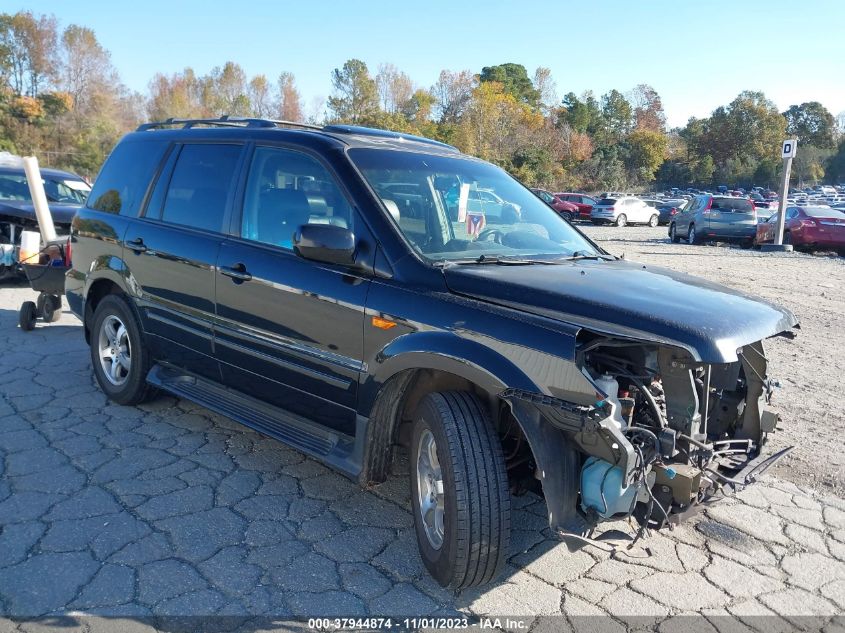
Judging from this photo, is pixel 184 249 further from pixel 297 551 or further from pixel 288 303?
pixel 297 551

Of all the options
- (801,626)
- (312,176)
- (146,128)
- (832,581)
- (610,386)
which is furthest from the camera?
(146,128)

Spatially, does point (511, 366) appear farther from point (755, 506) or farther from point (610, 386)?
point (755, 506)

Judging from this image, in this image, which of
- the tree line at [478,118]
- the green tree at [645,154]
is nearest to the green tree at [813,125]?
the tree line at [478,118]

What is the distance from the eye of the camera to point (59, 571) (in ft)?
10.1

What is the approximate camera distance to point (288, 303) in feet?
12.1

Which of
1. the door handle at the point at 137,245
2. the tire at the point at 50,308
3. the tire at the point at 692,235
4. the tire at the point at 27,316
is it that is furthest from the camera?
the tire at the point at 692,235

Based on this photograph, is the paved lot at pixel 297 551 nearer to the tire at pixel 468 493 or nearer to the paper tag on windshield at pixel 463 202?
the tire at pixel 468 493

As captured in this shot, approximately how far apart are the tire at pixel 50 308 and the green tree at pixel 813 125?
10774 centimetres

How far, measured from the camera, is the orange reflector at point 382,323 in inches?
127

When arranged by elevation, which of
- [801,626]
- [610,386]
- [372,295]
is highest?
[372,295]

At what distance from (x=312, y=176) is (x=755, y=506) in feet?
10.4

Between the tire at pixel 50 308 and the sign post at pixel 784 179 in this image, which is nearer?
the tire at pixel 50 308

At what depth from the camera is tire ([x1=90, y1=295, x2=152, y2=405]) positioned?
495 cm

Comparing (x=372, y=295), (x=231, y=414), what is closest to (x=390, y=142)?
(x=372, y=295)
